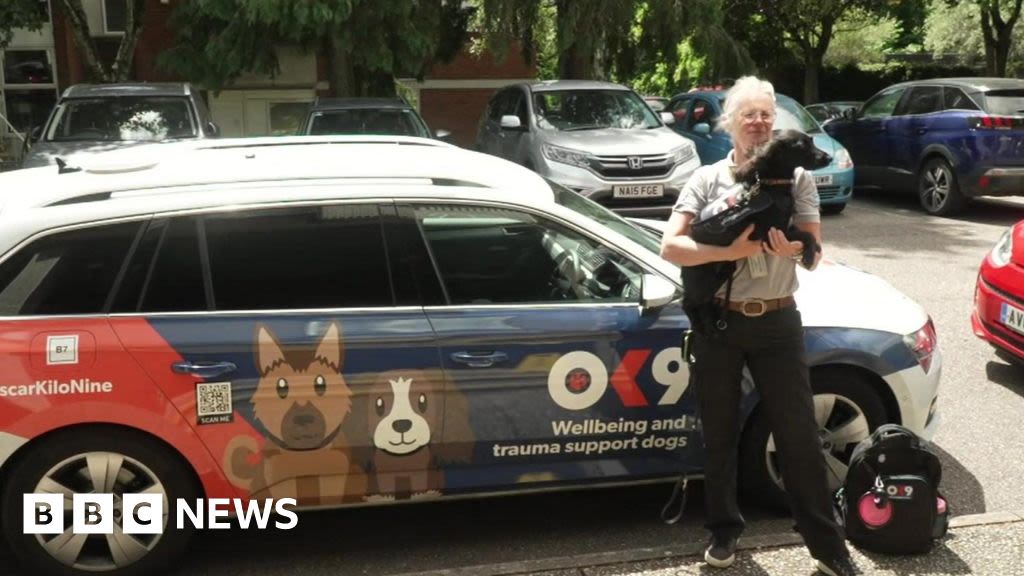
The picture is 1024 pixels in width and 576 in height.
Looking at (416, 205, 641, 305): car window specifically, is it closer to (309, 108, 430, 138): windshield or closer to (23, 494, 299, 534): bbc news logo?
(23, 494, 299, 534): bbc news logo

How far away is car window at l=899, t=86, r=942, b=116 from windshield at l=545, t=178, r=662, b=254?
974 cm

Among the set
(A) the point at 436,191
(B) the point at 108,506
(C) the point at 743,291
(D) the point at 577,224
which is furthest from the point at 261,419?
(C) the point at 743,291

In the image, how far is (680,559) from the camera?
13.1ft

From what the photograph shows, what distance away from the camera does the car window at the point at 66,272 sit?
3.83 metres

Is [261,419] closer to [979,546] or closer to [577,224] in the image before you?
[577,224]

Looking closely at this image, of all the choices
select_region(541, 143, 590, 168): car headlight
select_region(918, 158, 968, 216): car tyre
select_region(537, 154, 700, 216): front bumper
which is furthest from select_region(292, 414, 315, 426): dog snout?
select_region(918, 158, 968, 216): car tyre

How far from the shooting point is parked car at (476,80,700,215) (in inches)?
448

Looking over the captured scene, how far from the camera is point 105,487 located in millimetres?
3854

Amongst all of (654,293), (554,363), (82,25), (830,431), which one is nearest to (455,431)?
(554,363)

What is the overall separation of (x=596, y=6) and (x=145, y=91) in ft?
23.1

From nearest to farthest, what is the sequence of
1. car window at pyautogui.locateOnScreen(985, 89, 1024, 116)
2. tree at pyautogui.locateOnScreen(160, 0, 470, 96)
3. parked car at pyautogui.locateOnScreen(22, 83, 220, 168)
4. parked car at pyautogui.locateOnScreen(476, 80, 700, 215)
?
1. parked car at pyautogui.locateOnScreen(22, 83, 220, 168)
2. parked car at pyautogui.locateOnScreen(476, 80, 700, 215)
3. car window at pyautogui.locateOnScreen(985, 89, 1024, 116)
4. tree at pyautogui.locateOnScreen(160, 0, 470, 96)

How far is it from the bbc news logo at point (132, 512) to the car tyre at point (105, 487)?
0.9 inches

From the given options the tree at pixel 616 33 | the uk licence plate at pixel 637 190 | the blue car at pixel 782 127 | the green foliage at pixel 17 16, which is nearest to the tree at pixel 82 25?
the green foliage at pixel 17 16

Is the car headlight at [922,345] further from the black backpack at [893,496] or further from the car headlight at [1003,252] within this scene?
the car headlight at [1003,252]
